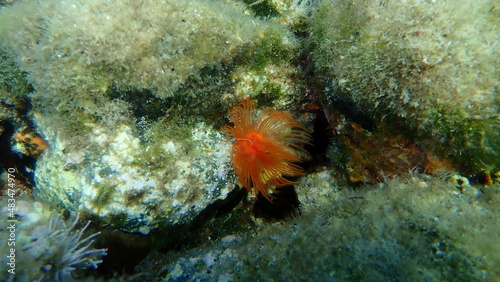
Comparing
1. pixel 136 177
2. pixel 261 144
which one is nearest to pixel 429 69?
pixel 261 144

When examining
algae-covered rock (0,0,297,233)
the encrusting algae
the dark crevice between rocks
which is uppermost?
algae-covered rock (0,0,297,233)

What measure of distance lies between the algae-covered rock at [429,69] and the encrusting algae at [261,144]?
3.16 ft

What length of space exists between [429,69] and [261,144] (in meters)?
2.03

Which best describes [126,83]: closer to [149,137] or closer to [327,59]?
[149,137]

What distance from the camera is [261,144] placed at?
11.0 ft

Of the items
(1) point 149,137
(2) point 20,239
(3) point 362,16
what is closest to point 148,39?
(1) point 149,137

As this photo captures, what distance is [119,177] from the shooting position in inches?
122

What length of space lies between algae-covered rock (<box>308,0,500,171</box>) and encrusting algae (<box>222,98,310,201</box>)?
37.9 inches

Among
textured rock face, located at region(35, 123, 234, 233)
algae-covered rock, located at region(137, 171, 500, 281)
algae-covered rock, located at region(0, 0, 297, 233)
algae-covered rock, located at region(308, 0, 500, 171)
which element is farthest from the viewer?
textured rock face, located at region(35, 123, 234, 233)

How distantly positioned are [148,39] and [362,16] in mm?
2487

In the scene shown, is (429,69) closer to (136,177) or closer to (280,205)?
(280,205)

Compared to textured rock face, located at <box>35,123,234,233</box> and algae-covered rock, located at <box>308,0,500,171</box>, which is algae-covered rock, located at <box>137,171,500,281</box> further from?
textured rock face, located at <box>35,123,234,233</box>

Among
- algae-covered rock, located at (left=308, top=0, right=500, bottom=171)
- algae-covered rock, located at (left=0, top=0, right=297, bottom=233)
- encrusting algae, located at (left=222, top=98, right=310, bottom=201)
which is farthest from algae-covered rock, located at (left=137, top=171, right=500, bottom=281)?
algae-covered rock, located at (left=0, top=0, right=297, bottom=233)

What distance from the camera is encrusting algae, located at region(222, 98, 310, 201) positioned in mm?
3369
